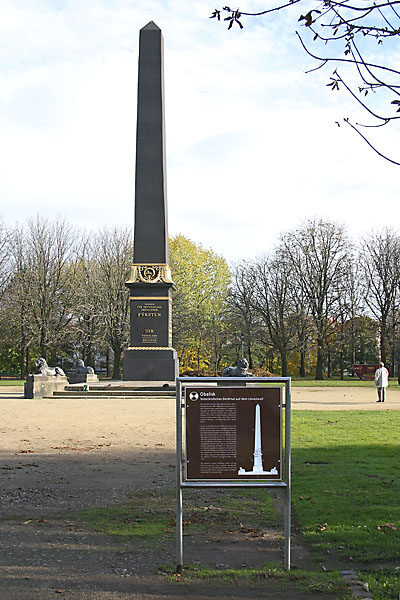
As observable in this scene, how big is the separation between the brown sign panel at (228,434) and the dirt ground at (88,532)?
29.2 inches

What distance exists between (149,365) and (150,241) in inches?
221

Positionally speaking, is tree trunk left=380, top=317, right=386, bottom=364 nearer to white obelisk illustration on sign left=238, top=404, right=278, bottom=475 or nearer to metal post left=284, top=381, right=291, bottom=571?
metal post left=284, top=381, right=291, bottom=571

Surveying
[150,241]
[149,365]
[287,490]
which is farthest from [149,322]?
[287,490]

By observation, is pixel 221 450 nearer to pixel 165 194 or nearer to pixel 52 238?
pixel 165 194

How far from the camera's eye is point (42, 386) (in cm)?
2594

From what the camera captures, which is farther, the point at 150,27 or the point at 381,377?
the point at 150,27

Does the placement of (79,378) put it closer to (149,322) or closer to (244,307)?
(149,322)

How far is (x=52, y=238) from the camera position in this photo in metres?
52.5

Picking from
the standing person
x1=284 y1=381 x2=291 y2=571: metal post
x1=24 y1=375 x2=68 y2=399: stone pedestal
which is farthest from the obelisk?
x1=284 y1=381 x2=291 y2=571: metal post

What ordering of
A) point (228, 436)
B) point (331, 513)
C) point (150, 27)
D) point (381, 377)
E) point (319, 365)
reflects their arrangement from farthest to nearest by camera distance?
point (319, 365)
point (150, 27)
point (381, 377)
point (331, 513)
point (228, 436)

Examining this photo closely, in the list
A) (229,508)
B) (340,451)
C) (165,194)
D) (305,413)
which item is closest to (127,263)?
(165,194)

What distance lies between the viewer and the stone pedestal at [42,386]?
2516 cm

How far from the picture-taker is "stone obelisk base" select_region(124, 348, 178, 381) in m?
29.8

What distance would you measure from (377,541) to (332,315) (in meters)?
49.4
